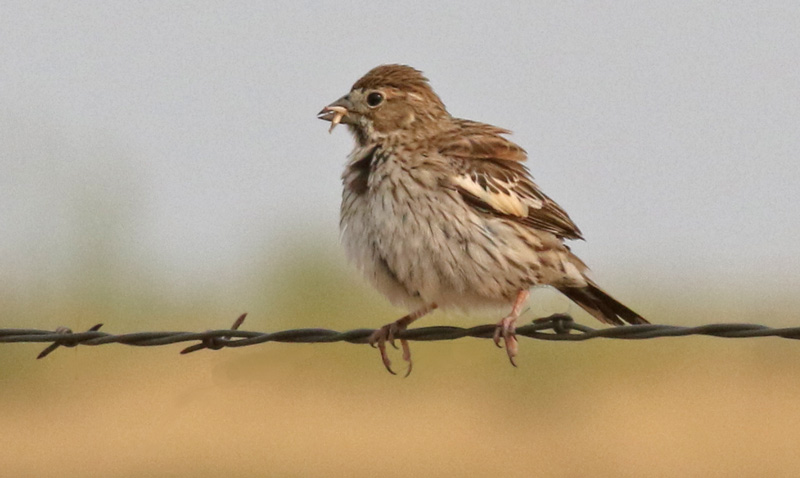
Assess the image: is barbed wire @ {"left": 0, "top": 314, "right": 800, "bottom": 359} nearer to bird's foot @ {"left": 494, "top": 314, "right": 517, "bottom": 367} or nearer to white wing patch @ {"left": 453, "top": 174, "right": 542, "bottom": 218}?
bird's foot @ {"left": 494, "top": 314, "right": 517, "bottom": 367}

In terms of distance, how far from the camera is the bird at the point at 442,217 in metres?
7.38

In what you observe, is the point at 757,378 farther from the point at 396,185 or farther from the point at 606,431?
the point at 396,185

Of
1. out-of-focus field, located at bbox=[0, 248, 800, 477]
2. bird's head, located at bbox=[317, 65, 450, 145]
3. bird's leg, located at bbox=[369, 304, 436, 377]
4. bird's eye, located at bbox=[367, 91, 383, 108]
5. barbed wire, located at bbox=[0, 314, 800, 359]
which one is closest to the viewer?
barbed wire, located at bbox=[0, 314, 800, 359]

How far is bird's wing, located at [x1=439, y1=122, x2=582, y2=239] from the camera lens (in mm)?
7594

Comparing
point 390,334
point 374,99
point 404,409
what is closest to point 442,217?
point 390,334

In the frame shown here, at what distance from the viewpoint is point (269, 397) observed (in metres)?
15.7

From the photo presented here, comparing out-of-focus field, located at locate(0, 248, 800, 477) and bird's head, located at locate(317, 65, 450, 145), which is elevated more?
bird's head, located at locate(317, 65, 450, 145)

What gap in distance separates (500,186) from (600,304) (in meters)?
0.92

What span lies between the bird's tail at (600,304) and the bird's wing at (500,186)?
311mm

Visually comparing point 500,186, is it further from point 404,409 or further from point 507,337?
point 404,409

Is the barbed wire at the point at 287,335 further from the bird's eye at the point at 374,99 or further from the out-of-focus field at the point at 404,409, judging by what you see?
the out-of-focus field at the point at 404,409

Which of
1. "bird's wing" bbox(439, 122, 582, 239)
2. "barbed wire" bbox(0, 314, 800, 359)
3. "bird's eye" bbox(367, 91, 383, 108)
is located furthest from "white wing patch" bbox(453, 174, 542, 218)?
"barbed wire" bbox(0, 314, 800, 359)

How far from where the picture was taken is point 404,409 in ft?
52.1

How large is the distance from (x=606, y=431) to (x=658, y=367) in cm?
260
